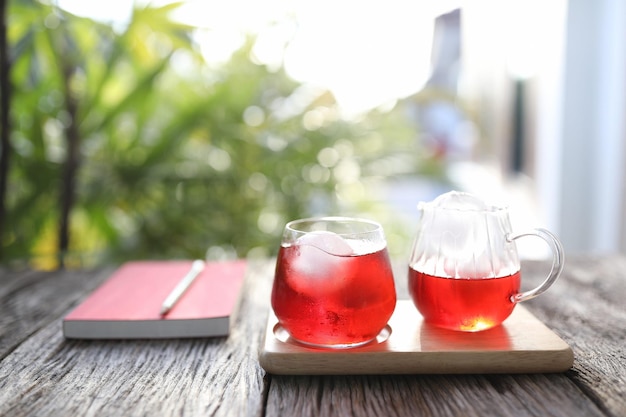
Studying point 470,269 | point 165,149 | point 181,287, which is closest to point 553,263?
point 470,269

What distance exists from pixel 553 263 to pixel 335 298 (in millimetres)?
224

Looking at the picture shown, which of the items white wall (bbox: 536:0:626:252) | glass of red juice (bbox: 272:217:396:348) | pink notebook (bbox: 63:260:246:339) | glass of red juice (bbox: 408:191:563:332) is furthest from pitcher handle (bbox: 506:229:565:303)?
white wall (bbox: 536:0:626:252)

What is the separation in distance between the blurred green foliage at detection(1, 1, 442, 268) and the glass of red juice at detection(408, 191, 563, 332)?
1133 mm

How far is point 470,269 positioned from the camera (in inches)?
23.9

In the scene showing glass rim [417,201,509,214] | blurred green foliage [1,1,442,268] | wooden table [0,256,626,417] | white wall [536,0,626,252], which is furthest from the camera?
white wall [536,0,626,252]

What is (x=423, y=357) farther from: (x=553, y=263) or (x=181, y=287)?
(x=181, y=287)

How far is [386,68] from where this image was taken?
7.56 ft

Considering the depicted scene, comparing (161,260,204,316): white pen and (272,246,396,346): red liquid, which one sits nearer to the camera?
(272,246,396,346): red liquid

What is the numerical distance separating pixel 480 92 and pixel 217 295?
3485 mm

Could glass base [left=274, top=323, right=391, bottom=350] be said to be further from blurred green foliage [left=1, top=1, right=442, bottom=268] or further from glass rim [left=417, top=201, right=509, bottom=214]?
blurred green foliage [left=1, top=1, right=442, bottom=268]

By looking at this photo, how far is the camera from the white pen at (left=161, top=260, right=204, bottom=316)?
707 millimetres

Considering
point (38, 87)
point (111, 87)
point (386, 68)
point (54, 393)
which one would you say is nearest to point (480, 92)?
point (386, 68)

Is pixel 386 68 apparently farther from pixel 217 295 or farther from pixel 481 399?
pixel 481 399

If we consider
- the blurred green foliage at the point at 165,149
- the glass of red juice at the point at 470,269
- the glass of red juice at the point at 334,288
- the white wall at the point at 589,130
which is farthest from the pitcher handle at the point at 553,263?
the white wall at the point at 589,130
